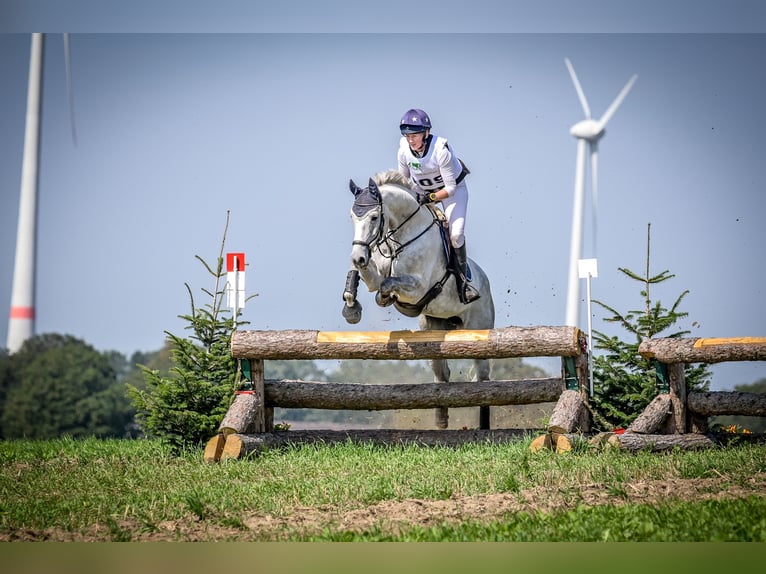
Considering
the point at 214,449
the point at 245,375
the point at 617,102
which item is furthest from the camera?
the point at 617,102

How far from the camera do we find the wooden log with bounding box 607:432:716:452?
8.89 m

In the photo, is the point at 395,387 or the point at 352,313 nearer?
the point at 352,313

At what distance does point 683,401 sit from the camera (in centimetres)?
955

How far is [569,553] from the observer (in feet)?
18.1

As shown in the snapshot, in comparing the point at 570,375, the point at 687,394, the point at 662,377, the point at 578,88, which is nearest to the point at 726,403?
the point at 687,394

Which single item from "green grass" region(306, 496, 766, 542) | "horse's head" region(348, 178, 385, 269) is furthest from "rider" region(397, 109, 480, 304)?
"green grass" region(306, 496, 766, 542)

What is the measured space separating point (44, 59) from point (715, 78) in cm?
1477

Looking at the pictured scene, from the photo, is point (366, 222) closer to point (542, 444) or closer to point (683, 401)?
point (542, 444)

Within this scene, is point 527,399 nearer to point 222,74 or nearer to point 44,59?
point 44,59

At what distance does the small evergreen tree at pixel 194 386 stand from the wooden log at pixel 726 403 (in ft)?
14.3

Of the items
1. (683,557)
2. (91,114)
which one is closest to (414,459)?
(683,557)

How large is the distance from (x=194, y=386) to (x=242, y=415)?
0.93 metres

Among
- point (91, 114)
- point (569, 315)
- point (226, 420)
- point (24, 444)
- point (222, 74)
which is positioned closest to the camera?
point (226, 420)

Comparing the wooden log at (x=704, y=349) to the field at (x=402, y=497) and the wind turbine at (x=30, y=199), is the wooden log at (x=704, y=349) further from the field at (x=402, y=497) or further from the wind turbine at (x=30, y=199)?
the wind turbine at (x=30, y=199)
